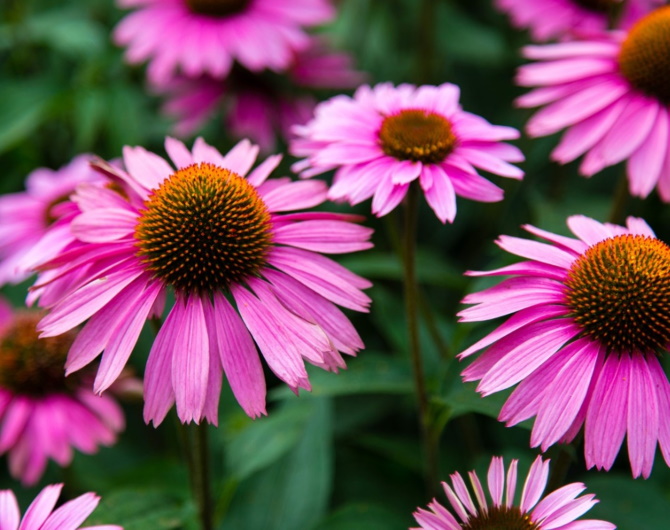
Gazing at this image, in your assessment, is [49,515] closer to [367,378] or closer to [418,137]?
A: [367,378]

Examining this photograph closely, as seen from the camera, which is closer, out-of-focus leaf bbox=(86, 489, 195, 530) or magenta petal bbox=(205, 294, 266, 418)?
magenta petal bbox=(205, 294, 266, 418)

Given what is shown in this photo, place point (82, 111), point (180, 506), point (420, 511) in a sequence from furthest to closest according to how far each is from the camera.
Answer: point (82, 111), point (180, 506), point (420, 511)

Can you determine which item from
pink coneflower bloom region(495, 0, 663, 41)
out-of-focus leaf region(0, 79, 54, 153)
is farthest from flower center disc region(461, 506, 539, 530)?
out-of-focus leaf region(0, 79, 54, 153)

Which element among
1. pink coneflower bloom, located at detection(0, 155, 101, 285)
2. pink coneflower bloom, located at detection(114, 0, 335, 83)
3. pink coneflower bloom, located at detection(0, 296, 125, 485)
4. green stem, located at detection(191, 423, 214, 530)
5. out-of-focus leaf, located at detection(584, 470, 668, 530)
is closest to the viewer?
green stem, located at detection(191, 423, 214, 530)

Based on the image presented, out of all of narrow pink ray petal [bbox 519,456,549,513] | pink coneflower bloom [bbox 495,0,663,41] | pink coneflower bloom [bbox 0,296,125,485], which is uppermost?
pink coneflower bloom [bbox 495,0,663,41]

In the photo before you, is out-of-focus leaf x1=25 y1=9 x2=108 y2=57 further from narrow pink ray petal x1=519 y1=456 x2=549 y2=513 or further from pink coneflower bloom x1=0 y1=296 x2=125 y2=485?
narrow pink ray petal x1=519 y1=456 x2=549 y2=513

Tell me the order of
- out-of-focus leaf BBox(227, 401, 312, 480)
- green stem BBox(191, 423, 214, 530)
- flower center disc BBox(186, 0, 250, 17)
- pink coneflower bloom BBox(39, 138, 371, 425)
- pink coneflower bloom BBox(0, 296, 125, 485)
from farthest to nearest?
flower center disc BBox(186, 0, 250, 17), pink coneflower bloom BBox(0, 296, 125, 485), out-of-focus leaf BBox(227, 401, 312, 480), green stem BBox(191, 423, 214, 530), pink coneflower bloom BBox(39, 138, 371, 425)

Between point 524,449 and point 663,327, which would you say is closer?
point 663,327

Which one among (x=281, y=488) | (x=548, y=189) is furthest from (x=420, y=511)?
(x=548, y=189)

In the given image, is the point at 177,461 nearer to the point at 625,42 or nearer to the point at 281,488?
the point at 281,488
